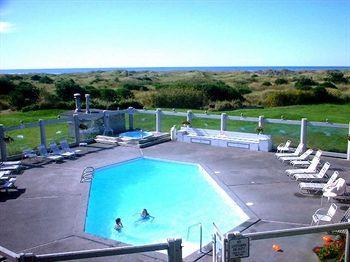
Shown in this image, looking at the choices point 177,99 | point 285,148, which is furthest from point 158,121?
point 177,99

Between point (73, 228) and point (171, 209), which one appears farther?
point (171, 209)

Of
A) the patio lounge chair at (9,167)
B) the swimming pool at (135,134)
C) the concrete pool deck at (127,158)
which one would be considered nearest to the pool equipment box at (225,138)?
the concrete pool deck at (127,158)

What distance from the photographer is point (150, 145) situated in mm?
22312

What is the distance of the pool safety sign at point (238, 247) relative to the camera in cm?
511

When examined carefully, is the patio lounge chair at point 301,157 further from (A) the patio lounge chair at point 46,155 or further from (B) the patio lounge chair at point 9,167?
(B) the patio lounge chair at point 9,167

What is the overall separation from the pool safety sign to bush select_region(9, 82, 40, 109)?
43.8m

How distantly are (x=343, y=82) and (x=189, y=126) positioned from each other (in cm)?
5390

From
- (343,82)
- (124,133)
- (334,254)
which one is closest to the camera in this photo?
(334,254)

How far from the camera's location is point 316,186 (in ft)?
44.4

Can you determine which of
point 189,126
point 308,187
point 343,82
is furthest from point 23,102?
point 343,82

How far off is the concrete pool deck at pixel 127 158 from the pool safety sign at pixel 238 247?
12.7 ft

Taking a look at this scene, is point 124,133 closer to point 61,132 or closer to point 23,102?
point 61,132

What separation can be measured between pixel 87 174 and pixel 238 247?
1238 centimetres

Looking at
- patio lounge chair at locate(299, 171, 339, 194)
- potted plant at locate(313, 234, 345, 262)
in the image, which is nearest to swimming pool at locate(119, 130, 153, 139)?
patio lounge chair at locate(299, 171, 339, 194)
